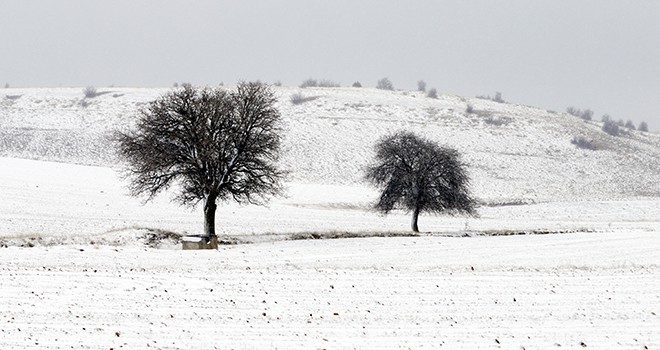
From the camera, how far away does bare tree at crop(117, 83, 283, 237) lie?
45.2 m

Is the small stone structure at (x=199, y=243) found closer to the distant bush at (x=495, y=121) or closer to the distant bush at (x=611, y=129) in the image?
the distant bush at (x=495, y=121)

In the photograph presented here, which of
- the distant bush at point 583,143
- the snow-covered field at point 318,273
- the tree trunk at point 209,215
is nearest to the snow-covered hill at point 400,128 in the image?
the distant bush at point 583,143

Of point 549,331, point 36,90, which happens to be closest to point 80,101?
point 36,90

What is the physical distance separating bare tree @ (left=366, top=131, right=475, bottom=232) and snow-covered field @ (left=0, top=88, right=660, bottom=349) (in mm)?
1923

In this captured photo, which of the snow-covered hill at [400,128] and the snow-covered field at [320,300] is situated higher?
the snow-covered hill at [400,128]

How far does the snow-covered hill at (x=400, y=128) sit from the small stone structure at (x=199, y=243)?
164 feet

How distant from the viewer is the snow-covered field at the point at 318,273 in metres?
19.8

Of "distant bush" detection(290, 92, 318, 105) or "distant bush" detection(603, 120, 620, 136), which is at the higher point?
"distant bush" detection(290, 92, 318, 105)

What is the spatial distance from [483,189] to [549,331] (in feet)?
256

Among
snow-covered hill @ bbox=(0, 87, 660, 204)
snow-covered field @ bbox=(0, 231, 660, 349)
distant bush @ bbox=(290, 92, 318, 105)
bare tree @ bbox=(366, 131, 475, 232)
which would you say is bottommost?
snow-covered field @ bbox=(0, 231, 660, 349)

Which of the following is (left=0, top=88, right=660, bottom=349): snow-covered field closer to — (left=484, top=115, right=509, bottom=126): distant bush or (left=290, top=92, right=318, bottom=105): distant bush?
(left=484, top=115, right=509, bottom=126): distant bush

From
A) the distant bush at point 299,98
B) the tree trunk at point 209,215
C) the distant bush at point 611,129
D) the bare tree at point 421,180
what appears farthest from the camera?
the distant bush at point 611,129

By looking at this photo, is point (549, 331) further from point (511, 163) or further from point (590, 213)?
point (511, 163)

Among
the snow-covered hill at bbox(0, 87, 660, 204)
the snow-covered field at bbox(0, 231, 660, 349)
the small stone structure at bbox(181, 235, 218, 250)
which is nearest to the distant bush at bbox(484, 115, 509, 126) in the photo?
the snow-covered hill at bbox(0, 87, 660, 204)
